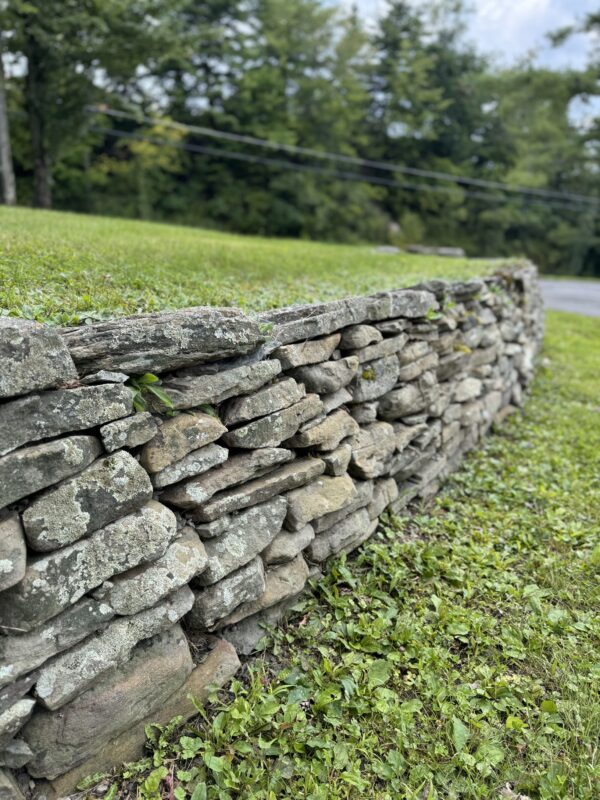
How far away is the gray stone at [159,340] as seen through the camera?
206 cm

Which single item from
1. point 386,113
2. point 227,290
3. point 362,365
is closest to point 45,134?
point 227,290

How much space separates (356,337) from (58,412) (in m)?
1.94

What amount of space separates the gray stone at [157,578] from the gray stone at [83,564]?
49mm

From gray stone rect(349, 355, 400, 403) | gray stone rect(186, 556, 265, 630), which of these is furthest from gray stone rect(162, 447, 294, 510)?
gray stone rect(349, 355, 400, 403)

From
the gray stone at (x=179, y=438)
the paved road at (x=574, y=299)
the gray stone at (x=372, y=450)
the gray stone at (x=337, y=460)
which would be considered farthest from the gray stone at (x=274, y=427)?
the paved road at (x=574, y=299)

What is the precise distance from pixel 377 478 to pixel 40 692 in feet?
7.65

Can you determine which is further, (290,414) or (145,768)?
(290,414)

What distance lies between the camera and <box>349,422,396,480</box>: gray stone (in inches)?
128

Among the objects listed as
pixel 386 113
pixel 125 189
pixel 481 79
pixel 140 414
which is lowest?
pixel 140 414

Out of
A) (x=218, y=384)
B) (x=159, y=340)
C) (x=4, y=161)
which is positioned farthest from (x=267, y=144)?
(x=159, y=340)

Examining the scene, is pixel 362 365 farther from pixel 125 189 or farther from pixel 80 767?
pixel 125 189

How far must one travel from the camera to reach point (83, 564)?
189cm

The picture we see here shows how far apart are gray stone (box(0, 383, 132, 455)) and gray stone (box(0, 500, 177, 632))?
0.42m

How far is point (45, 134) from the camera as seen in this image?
14445 mm
